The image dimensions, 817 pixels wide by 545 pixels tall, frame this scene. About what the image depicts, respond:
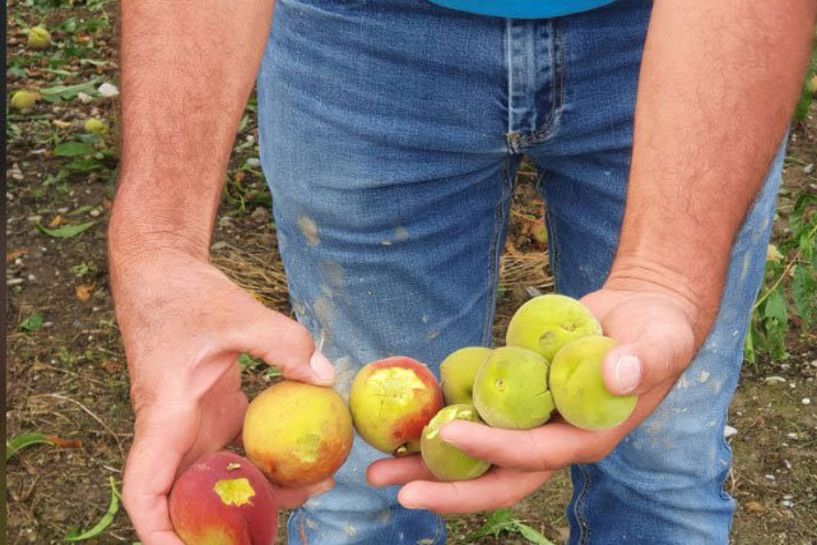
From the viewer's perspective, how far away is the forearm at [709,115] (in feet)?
5.78


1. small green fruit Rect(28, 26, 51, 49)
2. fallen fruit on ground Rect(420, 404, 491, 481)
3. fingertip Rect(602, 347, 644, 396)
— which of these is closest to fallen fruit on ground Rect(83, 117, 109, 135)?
small green fruit Rect(28, 26, 51, 49)

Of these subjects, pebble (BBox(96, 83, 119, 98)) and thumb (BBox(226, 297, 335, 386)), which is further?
pebble (BBox(96, 83, 119, 98))

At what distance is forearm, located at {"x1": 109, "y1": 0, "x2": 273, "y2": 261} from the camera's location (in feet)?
5.89

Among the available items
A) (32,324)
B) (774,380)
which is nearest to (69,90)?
(32,324)

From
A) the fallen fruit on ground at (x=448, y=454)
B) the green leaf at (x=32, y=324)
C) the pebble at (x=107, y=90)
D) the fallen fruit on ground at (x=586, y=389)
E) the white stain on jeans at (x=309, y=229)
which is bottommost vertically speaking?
the green leaf at (x=32, y=324)

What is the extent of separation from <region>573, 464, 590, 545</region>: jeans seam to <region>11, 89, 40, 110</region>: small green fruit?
3495mm

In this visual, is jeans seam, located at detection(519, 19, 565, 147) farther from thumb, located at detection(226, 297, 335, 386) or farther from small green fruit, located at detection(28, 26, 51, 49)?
small green fruit, located at detection(28, 26, 51, 49)

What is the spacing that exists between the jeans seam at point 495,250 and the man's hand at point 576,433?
2.03 feet

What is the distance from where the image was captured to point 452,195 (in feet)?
7.21

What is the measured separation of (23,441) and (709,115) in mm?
2334

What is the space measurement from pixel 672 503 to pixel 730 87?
89 cm

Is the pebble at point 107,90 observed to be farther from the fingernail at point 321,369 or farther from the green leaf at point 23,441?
the fingernail at point 321,369

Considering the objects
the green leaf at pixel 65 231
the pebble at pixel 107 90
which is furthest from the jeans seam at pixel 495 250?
the pebble at pixel 107 90

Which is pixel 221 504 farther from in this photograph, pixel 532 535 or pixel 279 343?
pixel 532 535
